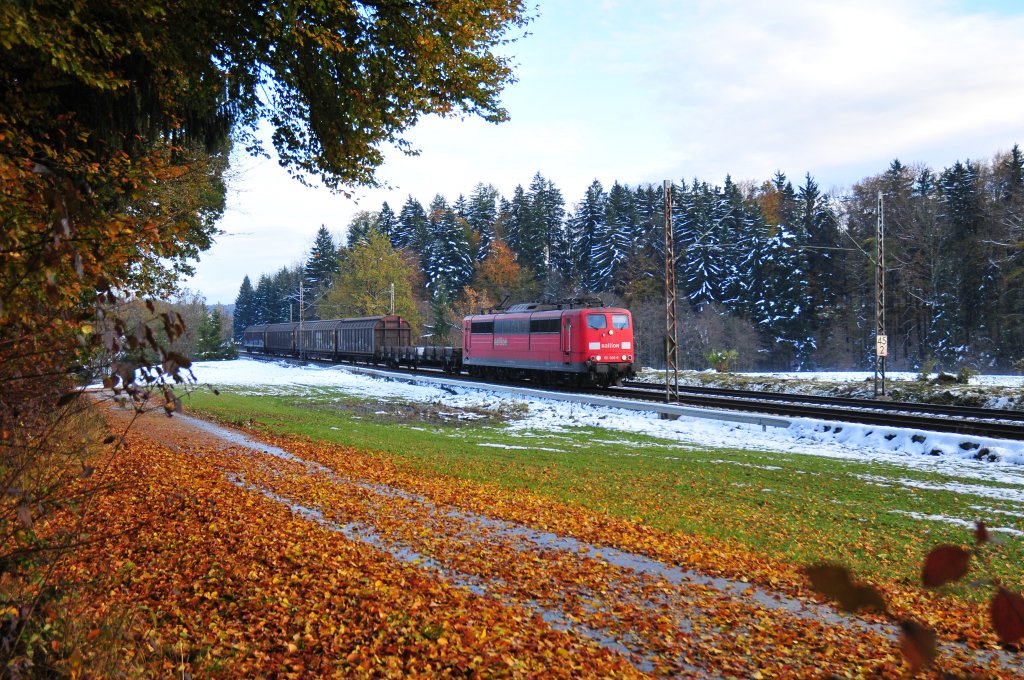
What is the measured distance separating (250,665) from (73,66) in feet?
24.1

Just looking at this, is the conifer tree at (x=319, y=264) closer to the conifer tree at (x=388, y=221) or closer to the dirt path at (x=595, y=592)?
the conifer tree at (x=388, y=221)

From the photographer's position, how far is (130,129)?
11.6 meters

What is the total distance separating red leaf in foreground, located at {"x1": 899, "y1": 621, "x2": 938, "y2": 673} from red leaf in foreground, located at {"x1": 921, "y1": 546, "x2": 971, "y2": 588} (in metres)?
0.08

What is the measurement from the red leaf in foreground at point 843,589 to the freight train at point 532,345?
27257mm

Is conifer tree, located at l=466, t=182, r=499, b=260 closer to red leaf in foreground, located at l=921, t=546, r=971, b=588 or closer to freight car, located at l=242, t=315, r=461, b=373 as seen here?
freight car, located at l=242, t=315, r=461, b=373

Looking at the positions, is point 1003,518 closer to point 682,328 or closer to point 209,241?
point 209,241

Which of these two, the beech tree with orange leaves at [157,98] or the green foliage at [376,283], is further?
the green foliage at [376,283]

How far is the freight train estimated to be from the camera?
2878 cm

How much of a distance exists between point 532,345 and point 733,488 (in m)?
20.2

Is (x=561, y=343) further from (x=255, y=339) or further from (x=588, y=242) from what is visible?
(x=255, y=339)

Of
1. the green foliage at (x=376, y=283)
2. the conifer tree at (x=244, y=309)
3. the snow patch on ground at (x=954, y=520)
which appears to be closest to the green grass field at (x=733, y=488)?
the snow patch on ground at (x=954, y=520)

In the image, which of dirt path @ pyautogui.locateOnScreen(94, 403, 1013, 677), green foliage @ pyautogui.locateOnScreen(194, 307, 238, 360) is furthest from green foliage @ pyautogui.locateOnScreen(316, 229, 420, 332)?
dirt path @ pyautogui.locateOnScreen(94, 403, 1013, 677)

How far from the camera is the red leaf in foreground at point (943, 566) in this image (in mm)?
1169

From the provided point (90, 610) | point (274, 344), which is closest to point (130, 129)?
point (90, 610)
